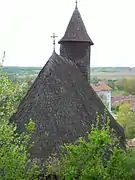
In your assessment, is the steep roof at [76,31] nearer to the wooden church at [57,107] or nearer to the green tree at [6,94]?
the wooden church at [57,107]

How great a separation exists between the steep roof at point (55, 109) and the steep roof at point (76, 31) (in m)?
2.53

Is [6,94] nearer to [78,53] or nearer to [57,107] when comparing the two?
[57,107]

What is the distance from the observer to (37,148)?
1287cm

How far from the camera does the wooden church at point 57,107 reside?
13180 millimetres

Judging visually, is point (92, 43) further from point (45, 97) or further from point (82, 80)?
point (45, 97)

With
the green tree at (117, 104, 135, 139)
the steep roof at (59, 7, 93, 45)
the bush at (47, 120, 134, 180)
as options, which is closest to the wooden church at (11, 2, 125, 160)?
the steep roof at (59, 7, 93, 45)

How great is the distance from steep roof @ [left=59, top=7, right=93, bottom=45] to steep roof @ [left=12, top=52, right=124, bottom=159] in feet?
8.30

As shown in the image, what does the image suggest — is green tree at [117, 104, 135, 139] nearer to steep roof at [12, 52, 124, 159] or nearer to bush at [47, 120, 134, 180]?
steep roof at [12, 52, 124, 159]

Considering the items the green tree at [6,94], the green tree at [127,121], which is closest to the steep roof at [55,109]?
the green tree at [6,94]

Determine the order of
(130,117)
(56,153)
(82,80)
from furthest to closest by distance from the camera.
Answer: (130,117), (82,80), (56,153)

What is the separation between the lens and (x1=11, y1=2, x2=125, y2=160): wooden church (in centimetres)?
1318

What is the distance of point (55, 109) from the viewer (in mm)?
13820

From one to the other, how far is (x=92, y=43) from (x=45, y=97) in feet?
18.3

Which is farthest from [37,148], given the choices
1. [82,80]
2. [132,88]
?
[132,88]
